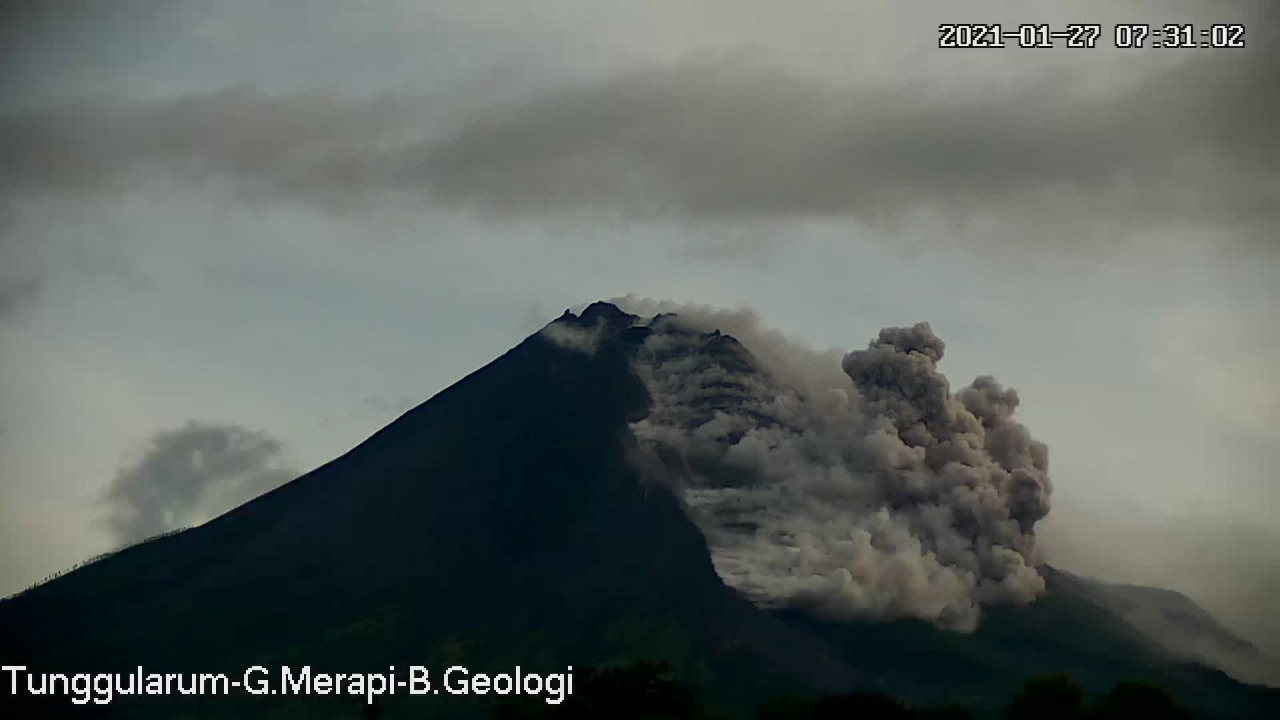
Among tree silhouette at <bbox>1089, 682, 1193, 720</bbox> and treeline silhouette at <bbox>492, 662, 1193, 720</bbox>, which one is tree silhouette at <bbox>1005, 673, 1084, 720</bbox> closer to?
treeline silhouette at <bbox>492, 662, 1193, 720</bbox>

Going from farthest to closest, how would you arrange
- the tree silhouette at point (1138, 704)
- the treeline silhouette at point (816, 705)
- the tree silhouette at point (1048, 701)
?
1. the tree silhouette at point (1138, 704)
2. the tree silhouette at point (1048, 701)
3. the treeline silhouette at point (816, 705)

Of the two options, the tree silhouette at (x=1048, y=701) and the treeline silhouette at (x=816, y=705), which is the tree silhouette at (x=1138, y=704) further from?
the tree silhouette at (x=1048, y=701)

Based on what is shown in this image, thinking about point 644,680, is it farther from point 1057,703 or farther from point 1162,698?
point 1162,698

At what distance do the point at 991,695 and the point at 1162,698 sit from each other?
103020 mm

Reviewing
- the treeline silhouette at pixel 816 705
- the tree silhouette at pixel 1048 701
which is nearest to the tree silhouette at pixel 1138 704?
the treeline silhouette at pixel 816 705

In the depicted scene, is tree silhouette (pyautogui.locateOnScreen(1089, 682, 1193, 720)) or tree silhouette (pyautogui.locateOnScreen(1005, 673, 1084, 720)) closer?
tree silhouette (pyautogui.locateOnScreen(1005, 673, 1084, 720))

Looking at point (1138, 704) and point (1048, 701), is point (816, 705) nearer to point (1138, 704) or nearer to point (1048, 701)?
point (1048, 701)

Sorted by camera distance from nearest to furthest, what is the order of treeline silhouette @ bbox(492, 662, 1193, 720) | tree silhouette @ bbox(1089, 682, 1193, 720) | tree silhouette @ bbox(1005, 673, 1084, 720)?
treeline silhouette @ bbox(492, 662, 1193, 720)
tree silhouette @ bbox(1005, 673, 1084, 720)
tree silhouette @ bbox(1089, 682, 1193, 720)

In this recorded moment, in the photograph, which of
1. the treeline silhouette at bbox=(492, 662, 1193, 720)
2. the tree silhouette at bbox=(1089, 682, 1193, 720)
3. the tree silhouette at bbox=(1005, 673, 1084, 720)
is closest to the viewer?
the treeline silhouette at bbox=(492, 662, 1193, 720)

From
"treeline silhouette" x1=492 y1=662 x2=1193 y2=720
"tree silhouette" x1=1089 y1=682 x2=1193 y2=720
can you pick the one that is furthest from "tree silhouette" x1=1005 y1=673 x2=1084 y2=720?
"tree silhouette" x1=1089 y1=682 x2=1193 y2=720

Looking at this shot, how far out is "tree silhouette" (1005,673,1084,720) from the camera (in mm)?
89562

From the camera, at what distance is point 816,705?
90.1m

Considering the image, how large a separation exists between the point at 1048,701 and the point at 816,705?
12.7 metres

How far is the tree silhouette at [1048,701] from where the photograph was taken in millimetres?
89562
